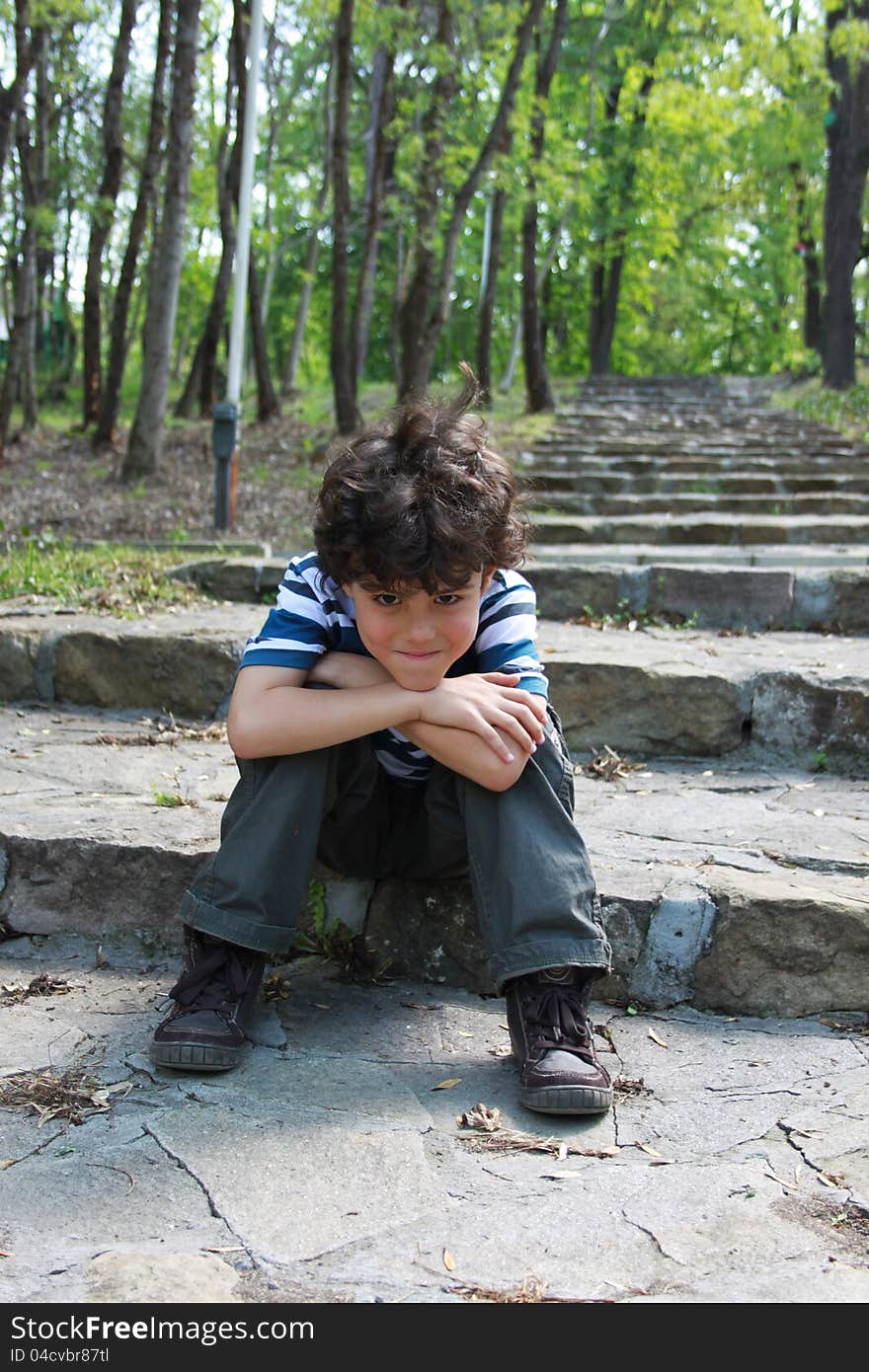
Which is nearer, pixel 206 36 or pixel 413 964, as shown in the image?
pixel 413 964

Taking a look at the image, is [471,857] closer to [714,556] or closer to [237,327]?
[714,556]

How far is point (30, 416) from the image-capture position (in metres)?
13.4

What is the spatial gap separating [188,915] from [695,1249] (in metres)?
1.00

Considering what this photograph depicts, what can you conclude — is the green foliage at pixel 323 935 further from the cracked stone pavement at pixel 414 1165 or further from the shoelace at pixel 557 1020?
the shoelace at pixel 557 1020

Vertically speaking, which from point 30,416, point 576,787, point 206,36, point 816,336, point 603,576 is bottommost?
point 576,787

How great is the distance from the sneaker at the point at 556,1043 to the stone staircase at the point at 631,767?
1.08ft

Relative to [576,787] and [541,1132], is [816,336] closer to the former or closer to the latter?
[576,787]

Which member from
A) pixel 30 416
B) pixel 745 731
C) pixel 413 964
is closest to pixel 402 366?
pixel 30 416

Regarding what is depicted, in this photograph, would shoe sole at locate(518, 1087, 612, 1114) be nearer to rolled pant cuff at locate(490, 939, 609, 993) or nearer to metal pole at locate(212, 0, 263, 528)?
rolled pant cuff at locate(490, 939, 609, 993)

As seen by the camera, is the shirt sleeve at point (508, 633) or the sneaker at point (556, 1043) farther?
the shirt sleeve at point (508, 633)

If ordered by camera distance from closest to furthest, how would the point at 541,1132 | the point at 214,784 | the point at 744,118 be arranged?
the point at 541,1132 → the point at 214,784 → the point at 744,118

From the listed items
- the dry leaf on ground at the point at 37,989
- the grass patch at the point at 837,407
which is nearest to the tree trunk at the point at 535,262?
the grass patch at the point at 837,407

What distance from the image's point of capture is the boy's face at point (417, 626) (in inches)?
81.4

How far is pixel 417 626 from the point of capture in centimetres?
209
